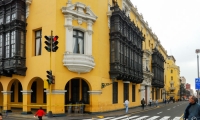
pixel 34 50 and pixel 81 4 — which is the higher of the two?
pixel 81 4

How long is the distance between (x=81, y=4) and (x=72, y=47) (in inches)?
171

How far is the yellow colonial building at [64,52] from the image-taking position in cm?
2312

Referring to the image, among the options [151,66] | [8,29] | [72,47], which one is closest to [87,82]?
[72,47]

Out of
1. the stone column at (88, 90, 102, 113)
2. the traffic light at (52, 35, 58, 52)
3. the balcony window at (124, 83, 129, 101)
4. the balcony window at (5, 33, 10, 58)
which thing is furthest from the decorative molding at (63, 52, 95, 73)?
the balcony window at (124, 83, 129, 101)

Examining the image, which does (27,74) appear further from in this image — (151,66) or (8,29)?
(151,66)

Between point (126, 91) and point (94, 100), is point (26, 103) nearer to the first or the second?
point (94, 100)

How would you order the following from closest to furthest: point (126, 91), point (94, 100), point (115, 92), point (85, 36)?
point (94, 100) → point (85, 36) → point (115, 92) → point (126, 91)

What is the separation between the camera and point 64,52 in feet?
76.7

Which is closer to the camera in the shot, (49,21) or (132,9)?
(49,21)

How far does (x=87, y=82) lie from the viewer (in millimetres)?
25094

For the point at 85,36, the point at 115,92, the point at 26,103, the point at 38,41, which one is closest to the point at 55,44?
the point at 38,41

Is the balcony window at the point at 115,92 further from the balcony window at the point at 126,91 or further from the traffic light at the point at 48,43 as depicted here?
the traffic light at the point at 48,43

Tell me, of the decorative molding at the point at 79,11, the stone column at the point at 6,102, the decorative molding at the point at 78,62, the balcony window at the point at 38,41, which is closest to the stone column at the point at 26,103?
the stone column at the point at 6,102

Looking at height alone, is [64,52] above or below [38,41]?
below
